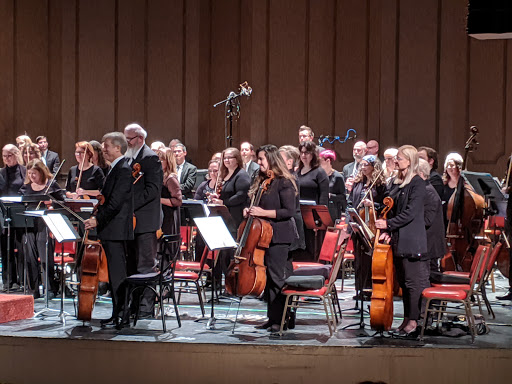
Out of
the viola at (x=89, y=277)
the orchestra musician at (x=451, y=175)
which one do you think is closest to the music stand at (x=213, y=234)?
Result: the viola at (x=89, y=277)

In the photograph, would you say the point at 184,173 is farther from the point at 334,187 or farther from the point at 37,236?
the point at 37,236

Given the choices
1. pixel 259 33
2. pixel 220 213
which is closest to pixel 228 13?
pixel 259 33

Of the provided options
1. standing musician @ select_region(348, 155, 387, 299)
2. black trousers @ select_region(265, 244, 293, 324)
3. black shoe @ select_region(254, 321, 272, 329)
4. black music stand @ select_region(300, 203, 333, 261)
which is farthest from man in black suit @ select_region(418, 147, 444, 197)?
black shoe @ select_region(254, 321, 272, 329)

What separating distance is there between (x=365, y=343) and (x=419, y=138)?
4988 mm

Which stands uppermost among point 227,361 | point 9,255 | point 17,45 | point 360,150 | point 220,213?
point 17,45

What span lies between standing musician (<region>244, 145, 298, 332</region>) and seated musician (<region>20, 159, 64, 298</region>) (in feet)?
7.33

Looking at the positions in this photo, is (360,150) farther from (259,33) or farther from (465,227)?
(259,33)

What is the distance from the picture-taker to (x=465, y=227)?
6648 millimetres

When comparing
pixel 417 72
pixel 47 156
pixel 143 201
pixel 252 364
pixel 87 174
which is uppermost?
pixel 417 72

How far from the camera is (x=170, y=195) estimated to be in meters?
6.70

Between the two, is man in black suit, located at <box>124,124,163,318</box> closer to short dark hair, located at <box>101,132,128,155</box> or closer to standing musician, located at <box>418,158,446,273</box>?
short dark hair, located at <box>101,132,128,155</box>

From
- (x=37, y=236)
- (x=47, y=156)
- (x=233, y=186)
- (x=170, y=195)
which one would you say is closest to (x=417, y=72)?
(x=233, y=186)

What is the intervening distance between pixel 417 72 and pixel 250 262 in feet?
17.2

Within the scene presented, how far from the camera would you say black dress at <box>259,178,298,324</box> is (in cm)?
542
